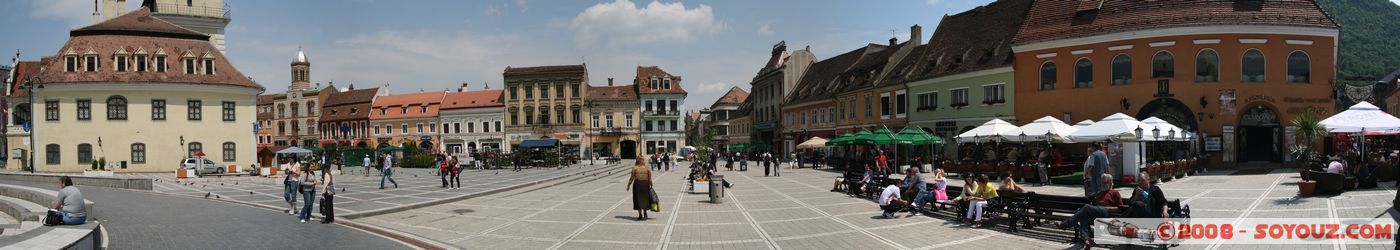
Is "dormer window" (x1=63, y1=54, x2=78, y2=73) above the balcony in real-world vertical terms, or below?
above

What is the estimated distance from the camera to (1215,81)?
26.6 meters

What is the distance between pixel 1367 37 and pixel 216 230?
117m

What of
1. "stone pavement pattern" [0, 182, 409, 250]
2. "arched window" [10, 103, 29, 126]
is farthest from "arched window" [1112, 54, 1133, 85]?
"arched window" [10, 103, 29, 126]

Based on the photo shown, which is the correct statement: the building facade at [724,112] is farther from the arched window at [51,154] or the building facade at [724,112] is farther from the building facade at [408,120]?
the arched window at [51,154]

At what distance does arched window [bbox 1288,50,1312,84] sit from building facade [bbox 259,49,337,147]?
76394mm

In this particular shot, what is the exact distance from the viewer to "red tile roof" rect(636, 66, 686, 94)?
221 feet

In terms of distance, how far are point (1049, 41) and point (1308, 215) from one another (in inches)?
744

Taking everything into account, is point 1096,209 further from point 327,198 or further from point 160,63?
point 160,63

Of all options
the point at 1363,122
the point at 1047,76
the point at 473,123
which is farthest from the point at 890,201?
the point at 473,123

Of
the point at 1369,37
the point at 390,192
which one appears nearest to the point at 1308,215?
the point at 390,192

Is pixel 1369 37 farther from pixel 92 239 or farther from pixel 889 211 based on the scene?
pixel 92 239

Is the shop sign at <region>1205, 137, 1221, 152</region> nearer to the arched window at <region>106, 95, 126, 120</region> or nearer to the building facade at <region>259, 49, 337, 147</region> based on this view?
the arched window at <region>106, 95, 126, 120</region>

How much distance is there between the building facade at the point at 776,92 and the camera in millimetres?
60031

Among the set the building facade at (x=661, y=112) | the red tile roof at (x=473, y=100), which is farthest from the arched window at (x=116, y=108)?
the building facade at (x=661, y=112)
